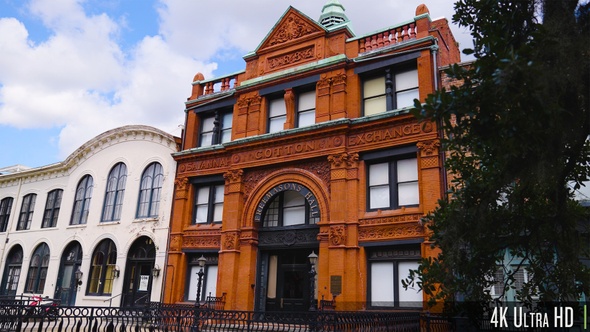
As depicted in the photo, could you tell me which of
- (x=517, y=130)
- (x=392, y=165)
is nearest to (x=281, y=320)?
(x=517, y=130)

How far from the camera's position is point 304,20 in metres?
22.1

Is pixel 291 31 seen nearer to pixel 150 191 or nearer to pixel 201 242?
pixel 201 242

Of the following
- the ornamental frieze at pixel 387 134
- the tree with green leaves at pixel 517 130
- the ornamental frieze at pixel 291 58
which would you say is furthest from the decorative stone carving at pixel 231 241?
the tree with green leaves at pixel 517 130

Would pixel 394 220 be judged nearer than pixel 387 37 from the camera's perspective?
Yes

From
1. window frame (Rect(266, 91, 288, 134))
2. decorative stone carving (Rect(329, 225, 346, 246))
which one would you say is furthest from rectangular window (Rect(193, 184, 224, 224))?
decorative stone carving (Rect(329, 225, 346, 246))

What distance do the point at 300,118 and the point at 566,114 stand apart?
48.5 feet

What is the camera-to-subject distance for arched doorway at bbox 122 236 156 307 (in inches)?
915

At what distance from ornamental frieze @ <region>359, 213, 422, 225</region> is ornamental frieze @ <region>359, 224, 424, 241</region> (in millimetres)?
150

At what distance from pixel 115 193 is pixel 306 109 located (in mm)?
12762

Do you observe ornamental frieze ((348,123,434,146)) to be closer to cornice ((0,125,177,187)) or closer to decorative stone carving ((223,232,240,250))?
decorative stone carving ((223,232,240,250))

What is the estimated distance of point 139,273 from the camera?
2392 centimetres

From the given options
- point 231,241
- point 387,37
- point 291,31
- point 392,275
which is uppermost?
point 291,31

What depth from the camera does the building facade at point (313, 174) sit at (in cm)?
1742

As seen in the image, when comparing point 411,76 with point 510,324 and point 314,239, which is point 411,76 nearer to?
→ point 314,239
